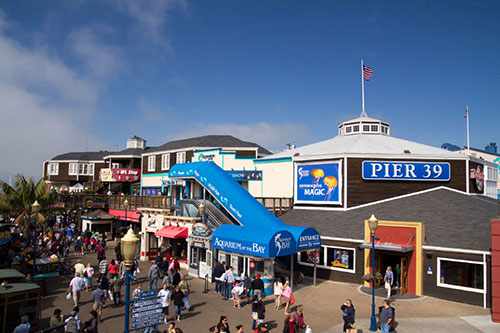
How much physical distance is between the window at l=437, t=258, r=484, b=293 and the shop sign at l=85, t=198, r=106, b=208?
33564 mm

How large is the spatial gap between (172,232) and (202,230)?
3.54m

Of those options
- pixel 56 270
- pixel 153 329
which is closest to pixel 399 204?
pixel 153 329

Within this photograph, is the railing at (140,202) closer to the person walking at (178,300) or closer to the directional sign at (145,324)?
the person walking at (178,300)

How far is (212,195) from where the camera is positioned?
2409cm

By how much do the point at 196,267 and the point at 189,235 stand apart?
2015 millimetres

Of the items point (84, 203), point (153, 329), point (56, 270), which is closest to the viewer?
point (153, 329)

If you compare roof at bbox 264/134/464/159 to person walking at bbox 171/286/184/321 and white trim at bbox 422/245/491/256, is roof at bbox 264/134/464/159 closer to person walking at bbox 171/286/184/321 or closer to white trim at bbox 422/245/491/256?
white trim at bbox 422/245/491/256

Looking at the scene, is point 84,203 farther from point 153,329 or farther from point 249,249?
point 153,329

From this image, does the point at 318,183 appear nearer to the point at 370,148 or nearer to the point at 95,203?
the point at 370,148

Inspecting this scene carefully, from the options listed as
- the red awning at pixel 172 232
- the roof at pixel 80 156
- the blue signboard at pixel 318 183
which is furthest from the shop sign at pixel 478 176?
the roof at pixel 80 156

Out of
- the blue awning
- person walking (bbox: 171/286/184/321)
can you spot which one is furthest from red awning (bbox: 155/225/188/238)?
person walking (bbox: 171/286/184/321)

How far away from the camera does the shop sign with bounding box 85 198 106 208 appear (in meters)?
39.2

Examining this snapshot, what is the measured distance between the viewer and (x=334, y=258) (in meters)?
21.9

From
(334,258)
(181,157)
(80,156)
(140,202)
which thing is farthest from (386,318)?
(80,156)
